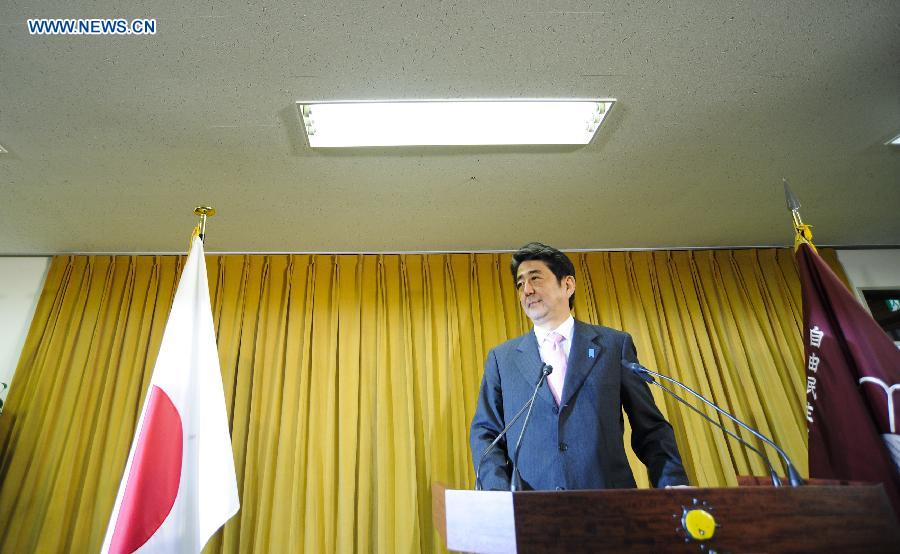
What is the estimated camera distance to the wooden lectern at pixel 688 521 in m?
0.70

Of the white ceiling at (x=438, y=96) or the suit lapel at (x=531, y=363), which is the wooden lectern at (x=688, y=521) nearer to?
the suit lapel at (x=531, y=363)

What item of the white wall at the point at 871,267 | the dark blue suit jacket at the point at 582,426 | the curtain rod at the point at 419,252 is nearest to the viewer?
the dark blue suit jacket at the point at 582,426

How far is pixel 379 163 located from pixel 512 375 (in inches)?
47.1

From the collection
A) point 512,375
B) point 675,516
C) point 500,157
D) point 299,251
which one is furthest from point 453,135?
point 675,516

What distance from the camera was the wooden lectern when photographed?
2.29 ft

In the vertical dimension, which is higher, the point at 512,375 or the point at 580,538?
the point at 512,375

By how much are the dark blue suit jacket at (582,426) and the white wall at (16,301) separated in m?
2.88

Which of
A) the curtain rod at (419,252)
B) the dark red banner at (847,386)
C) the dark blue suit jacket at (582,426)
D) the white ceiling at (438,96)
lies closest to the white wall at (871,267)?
the curtain rod at (419,252)

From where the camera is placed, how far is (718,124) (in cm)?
202

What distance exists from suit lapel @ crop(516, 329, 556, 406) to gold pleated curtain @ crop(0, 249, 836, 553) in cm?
106

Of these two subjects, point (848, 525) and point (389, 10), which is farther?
point (389, 10)

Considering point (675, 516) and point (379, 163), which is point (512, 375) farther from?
point (379, 163)

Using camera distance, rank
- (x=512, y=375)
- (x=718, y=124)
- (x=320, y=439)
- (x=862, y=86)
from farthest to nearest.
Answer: (x=320, y=439) < (x=718, y=124) < (x=862, y=86) < (x=512, y=375)

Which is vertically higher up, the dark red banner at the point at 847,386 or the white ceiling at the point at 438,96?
the white ceiling at the point at 438,96
